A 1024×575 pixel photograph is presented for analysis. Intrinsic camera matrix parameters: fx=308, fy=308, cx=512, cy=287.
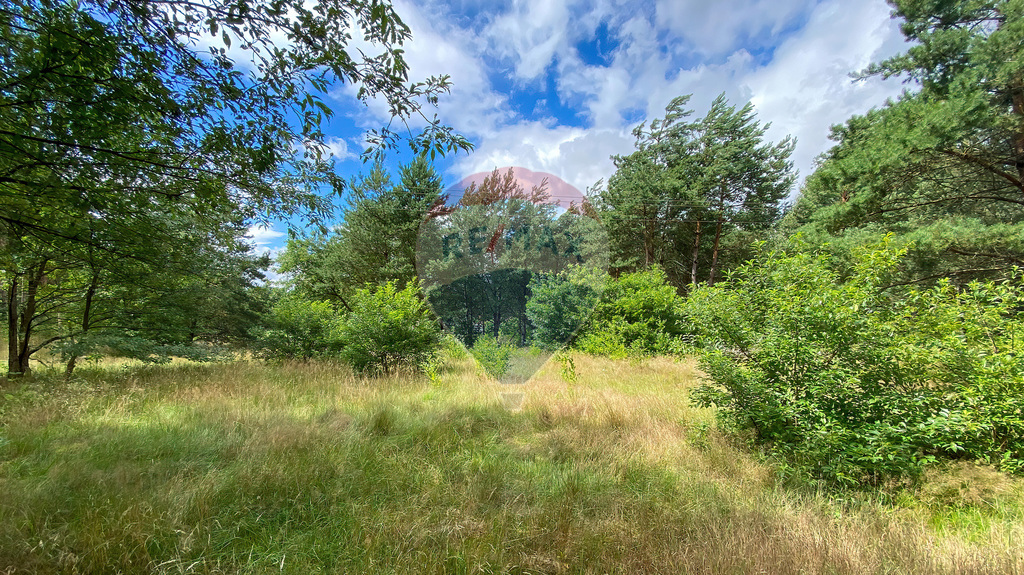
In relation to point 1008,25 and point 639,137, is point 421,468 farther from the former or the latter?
point 639,137

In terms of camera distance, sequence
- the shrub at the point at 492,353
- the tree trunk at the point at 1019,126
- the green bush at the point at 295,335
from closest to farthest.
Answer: the shrub at the point at 492,353 → the tree trunk at the point at 1019,126 → the green bush at the point at 295,335

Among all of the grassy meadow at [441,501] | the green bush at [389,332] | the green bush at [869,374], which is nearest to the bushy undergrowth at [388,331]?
the green bush at [389,332]

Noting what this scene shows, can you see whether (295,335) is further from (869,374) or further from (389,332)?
(869,374)

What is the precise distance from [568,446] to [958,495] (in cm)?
307

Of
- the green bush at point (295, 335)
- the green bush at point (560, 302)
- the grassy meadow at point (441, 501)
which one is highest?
the green bush at point (560, 302)

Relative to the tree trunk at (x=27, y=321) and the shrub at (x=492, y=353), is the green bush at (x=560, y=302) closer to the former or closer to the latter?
the shrub at (x=492, y=353)

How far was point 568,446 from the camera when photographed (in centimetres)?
344

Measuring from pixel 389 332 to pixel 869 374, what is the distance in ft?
24.3

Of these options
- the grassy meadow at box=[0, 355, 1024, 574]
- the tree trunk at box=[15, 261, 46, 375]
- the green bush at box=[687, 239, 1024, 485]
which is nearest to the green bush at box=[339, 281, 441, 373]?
the grassy meadow at box=[0, 355, 1024, 574]

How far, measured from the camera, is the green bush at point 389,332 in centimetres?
701

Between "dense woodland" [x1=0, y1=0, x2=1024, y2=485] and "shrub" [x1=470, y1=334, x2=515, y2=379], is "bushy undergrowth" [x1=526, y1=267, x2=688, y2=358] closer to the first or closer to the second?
"dense woodland" [x1=0, y1=0, x2=1024, y2=485]

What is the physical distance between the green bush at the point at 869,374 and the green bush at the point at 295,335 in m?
9.34

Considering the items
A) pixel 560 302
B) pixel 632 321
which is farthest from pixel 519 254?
pixel 632 321

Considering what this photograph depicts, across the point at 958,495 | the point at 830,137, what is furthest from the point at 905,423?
the point at 830,137
